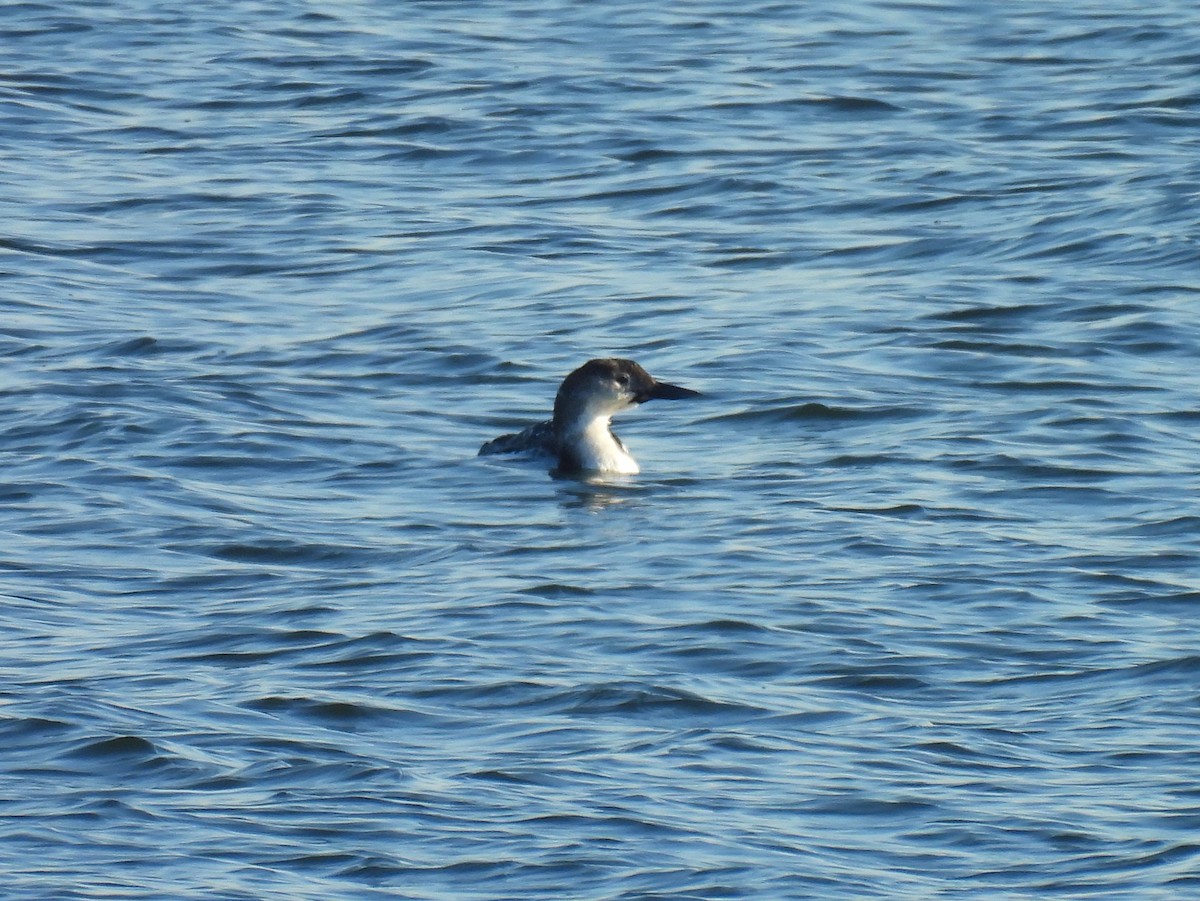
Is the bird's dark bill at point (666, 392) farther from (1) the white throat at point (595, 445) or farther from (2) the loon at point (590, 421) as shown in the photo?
(1) the white throat at point (595, 445)

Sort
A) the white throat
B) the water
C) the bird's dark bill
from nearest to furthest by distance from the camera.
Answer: the water
the white throat
the bird's dark bill

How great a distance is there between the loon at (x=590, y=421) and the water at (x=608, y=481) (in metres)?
0.17

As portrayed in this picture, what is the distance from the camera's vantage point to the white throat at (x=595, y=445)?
1229 centimetres

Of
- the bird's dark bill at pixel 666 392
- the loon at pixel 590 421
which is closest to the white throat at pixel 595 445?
the loon at pixel 590 421

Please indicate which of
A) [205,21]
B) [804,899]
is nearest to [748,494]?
[804,899]

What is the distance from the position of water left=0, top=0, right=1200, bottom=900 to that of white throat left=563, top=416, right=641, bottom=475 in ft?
0.72

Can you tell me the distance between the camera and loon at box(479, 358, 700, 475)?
40.4 feet

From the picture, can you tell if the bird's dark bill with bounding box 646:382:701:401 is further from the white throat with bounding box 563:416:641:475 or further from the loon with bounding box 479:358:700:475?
the white throat with bounding box 563:416:641:475

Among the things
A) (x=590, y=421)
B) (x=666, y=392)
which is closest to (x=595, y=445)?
(x=590, y=421)

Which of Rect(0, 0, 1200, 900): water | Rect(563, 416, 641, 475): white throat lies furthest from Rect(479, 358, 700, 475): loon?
Rect(0, 0, 1200, 900): water

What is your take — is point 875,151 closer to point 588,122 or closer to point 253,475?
point 588,122

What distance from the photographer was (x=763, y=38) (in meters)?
23.5

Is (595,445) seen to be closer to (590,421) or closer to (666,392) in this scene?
(590,421)

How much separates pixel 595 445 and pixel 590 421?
11 cm
